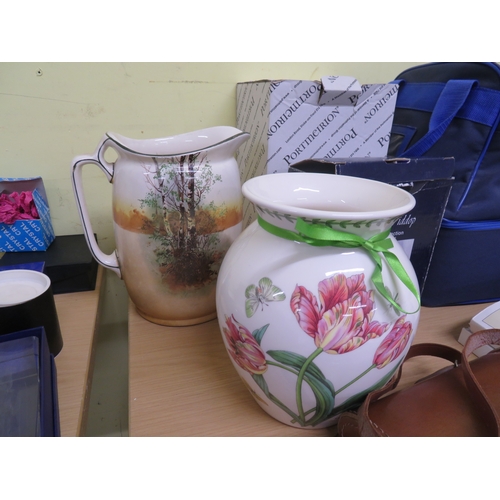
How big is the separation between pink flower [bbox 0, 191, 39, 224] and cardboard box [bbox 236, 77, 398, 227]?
0.38m

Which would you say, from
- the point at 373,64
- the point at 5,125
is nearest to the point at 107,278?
the point at 5,125

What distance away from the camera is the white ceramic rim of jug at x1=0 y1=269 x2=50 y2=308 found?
0.48 meters

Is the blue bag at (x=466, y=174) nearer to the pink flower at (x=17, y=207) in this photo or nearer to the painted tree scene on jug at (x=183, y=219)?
the painted tree scene on jug at (x=183, y=219)

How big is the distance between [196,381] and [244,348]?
5.4 inches

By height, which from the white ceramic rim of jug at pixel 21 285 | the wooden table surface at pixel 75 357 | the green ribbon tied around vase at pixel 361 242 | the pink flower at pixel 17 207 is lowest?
the wooden table surface at pixel 75 357

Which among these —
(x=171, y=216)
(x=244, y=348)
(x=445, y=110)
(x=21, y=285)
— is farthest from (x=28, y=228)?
(x=445, y=110)

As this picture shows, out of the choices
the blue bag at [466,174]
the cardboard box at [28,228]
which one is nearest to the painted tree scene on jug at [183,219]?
the cardboard box at [28,228]

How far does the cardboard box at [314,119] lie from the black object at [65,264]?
330mm

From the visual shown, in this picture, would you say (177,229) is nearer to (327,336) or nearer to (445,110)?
(327,336)

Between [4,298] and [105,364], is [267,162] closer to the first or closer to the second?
[4,298]

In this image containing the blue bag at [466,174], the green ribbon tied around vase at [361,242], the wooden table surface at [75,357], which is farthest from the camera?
the blue bag at [466,174]

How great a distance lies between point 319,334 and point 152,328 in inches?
12.2

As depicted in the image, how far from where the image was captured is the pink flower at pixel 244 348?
0.36 meters

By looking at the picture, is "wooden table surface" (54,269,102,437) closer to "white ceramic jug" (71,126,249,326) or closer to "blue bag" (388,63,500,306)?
"white ceramic jug" (71,126,249,326)
